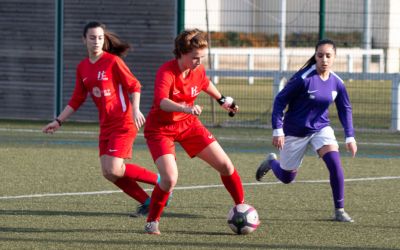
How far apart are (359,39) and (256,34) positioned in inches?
101

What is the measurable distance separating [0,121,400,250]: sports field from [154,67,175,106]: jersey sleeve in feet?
3.49

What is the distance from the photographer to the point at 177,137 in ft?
27.9

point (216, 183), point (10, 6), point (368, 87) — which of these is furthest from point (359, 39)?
point (216, 183)

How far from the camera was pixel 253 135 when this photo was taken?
17078mm

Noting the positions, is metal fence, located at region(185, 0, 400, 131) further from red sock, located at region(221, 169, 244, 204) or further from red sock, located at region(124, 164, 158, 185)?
red sock, located at region(221, 169, 244, 204)

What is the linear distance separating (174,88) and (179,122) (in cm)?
31

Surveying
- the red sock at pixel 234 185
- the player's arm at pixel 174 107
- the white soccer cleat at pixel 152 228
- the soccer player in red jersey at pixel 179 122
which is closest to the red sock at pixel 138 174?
the soccer player in red jersey at pixel 179 122

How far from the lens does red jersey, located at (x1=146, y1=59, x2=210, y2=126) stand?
823 centimetres

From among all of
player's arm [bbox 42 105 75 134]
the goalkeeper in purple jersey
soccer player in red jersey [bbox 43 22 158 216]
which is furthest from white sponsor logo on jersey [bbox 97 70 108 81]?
→ the goalkeeper in purple jersey

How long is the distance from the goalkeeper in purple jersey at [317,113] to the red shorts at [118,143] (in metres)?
1.25

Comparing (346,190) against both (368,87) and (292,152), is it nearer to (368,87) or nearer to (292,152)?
(292,152)

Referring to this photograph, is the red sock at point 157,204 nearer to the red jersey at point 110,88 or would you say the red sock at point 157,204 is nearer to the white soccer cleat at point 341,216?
the red jersey at point 110,88

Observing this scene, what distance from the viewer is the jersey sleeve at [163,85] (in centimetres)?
819

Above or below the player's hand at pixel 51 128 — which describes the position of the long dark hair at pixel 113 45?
above
